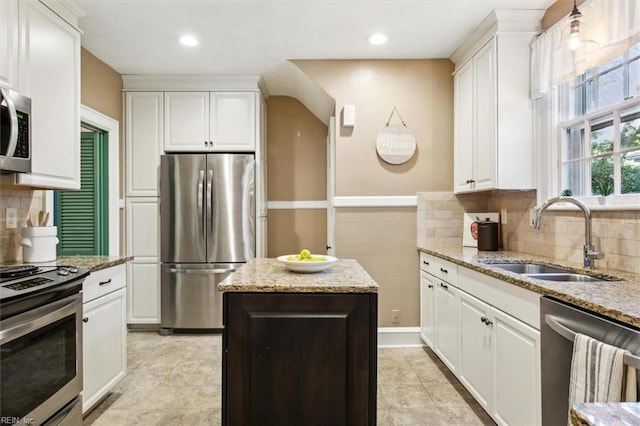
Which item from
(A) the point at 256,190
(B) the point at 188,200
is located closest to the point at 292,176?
(A) the point at 256,190

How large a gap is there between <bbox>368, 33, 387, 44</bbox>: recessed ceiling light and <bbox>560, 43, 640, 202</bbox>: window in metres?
1.40

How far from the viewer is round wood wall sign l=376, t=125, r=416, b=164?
3.47m

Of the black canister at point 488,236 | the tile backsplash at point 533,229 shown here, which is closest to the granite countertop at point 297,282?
the tile backsplash at point 533,229

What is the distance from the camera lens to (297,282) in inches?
66.6

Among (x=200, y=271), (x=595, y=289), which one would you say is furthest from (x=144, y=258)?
(x=595, y=289)

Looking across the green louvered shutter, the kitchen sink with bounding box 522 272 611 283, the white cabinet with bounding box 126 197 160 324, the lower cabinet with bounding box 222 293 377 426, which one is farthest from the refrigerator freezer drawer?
the kitchen sink with bounding box 522 272 611 283

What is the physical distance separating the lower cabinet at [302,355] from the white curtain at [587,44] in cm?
181

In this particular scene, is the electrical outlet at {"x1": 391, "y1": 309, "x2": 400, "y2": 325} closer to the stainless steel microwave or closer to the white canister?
the white canister

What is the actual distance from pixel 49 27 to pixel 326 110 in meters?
2.45

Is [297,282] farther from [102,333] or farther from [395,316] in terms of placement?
[395,316]

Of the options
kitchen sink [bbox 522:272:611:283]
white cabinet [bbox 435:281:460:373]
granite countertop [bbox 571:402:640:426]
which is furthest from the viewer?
white cabinet [bbox 435:281:460:373]

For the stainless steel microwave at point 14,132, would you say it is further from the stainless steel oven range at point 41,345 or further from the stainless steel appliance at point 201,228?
the stainless steel appliance at point 201,228

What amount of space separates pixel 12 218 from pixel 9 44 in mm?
1027

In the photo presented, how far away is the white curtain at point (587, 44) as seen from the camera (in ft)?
6.07
